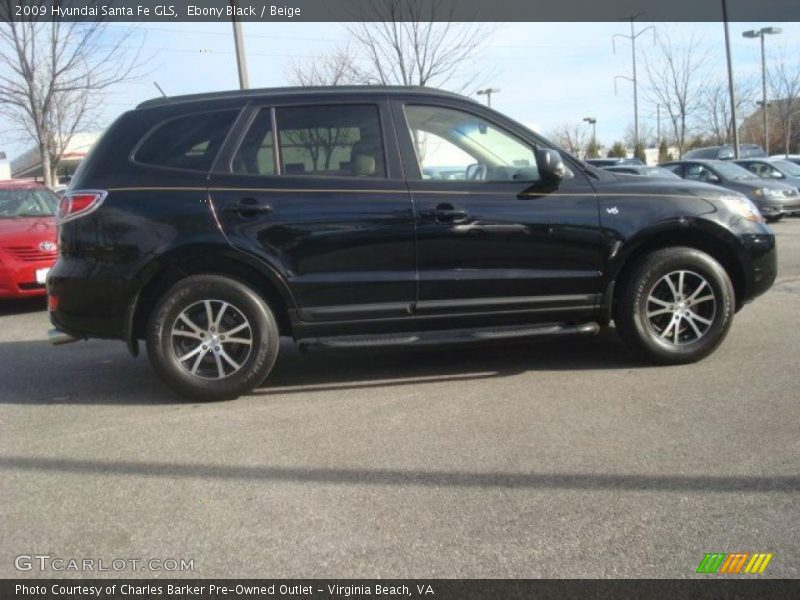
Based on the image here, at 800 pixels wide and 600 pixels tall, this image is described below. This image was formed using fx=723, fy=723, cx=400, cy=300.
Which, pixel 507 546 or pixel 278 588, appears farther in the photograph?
pixel 507 546

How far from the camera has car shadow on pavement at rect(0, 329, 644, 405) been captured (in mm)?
5023

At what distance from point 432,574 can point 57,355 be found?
15.7 ft

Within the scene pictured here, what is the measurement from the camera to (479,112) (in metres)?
4.93

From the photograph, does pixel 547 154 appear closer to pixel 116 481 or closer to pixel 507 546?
pixel 507 546

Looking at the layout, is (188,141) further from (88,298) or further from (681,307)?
(681,307)

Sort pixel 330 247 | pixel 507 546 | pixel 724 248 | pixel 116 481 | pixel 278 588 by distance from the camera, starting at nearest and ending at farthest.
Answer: pixel 278 588, pixel 507 546, pixel 116 481, pixel 330 247, pixel 724 248

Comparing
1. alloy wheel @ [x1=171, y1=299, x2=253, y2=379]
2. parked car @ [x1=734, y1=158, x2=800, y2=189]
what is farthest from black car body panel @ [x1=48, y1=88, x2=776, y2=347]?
parked car @ [x1=734, y1=158, x2=800, y2=189]

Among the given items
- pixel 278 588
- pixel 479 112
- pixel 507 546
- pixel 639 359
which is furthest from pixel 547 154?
pixel 278 588

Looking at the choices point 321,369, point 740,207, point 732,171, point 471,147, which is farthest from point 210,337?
point 732,171

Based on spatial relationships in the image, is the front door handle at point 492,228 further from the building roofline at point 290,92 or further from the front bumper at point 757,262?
the front bumper at point 757,262

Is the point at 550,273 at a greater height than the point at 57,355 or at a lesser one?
greater

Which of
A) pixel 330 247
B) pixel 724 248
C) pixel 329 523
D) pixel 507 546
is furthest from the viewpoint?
pixel 724 248

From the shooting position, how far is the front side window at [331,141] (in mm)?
4742

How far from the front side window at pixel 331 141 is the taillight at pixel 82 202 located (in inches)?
46.1
